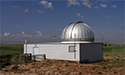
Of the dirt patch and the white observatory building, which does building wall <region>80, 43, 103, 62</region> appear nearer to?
the white observatory building

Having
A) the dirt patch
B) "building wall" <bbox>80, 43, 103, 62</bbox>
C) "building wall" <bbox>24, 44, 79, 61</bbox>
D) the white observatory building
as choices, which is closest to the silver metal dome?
the white observatory building

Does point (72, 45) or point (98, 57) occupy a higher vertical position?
point (72, 45)

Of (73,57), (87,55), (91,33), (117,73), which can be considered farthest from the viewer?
(91,33)

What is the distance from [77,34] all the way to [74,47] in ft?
9.51

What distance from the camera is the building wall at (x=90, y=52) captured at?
885 inches

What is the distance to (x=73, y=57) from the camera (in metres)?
22.2

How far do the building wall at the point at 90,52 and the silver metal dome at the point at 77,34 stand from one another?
1246 mm

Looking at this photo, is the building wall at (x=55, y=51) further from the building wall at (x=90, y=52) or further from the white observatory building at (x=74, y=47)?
the building wall at (x=90, y=52)

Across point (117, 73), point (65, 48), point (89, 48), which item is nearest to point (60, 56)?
point (65, 48)

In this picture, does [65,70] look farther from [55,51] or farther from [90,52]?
[90,52]

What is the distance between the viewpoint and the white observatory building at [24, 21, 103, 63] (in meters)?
22.2

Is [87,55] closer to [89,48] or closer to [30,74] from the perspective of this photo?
[89,48]

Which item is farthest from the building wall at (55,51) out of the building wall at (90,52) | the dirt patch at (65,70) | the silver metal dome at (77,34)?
the dirt patch at (65,70)

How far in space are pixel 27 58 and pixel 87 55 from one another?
9.64 metres
